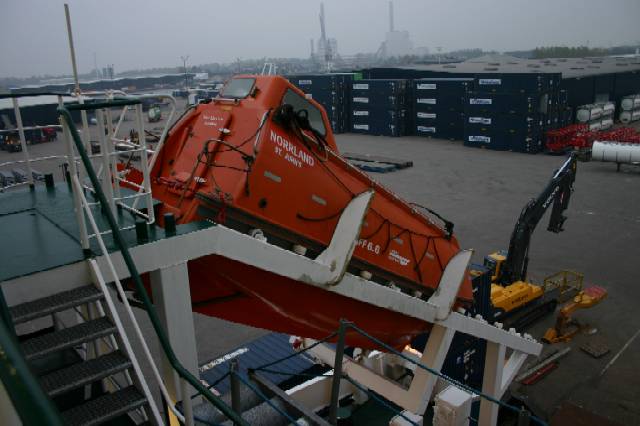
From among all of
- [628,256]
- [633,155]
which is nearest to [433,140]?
[633,155]

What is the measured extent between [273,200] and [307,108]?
1.35 m

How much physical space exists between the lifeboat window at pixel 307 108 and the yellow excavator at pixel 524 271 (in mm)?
8378

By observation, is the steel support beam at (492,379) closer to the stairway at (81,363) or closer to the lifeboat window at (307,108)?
the lifeboat window at (307,108)

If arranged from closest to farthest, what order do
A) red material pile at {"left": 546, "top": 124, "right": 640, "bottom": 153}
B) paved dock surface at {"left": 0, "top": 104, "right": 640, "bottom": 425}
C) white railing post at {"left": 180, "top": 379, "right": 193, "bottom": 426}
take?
white railing post at {"left": 180, "top": 379, "right": 193, "bottom": 426}, paved dock surface at {"left": 0, "top": 104, "right": 640, "bottom": 425}, red material pile at {"left": 546, "top": 124, "right": 640, "bottom": 153}

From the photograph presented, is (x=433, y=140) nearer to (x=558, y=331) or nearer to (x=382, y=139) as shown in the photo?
(x=382, y=139)

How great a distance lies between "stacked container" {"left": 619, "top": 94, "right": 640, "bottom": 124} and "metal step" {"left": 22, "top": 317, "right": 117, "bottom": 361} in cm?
5056

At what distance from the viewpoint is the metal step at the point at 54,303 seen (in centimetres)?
320

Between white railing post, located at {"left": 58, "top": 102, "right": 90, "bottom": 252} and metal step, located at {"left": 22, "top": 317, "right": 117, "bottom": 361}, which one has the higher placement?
white railing post, located at {"left": 58, "top": 102, "right": 90, "bottom": 252}

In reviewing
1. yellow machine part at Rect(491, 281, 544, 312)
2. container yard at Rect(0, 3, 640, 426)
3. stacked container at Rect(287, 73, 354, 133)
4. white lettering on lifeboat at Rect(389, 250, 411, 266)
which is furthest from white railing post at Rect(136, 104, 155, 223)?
stacked container at Rect(287, 73, 354, 133)

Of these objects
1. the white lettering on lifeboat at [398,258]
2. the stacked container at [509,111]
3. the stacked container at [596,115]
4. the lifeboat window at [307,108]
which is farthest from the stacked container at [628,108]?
the lifeboat window at [307,108]

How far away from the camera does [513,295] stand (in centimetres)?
1280

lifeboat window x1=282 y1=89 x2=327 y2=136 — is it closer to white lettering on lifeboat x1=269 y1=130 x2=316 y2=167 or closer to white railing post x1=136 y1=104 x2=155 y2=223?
white lettering on lifeboat x1=269 y1=130 x2=316 y2=167

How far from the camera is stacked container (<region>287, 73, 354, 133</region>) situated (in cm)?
4275

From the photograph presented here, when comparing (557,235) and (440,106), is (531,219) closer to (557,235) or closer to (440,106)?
(557,235)
